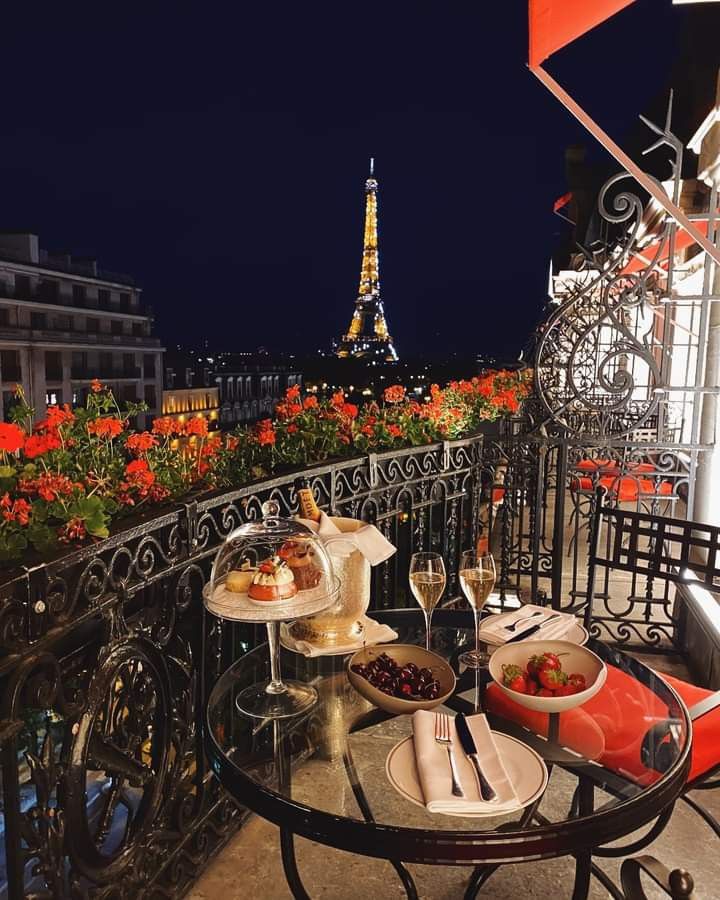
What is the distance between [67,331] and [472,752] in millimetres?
59243

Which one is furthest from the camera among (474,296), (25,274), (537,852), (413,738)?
(474,296)

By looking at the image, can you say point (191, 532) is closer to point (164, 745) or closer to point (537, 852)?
point (164, 745)

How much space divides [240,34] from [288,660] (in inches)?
3719

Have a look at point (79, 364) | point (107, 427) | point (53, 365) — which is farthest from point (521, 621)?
point (79, 364)

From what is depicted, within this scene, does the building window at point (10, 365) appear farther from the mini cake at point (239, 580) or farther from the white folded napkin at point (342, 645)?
the mini cake at point (239, 580)

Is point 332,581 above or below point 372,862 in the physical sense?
above

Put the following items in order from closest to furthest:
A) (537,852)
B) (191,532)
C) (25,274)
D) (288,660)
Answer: (537,852) → (288,660) → (191,532) → (25,274)

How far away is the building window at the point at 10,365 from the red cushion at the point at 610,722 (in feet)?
177

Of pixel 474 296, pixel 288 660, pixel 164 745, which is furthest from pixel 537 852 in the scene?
pixel 474 296

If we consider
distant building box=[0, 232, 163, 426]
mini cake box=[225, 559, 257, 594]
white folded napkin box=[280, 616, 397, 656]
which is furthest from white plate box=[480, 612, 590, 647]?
distant building box=[0, 232, 163, 426]

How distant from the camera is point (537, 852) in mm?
1491

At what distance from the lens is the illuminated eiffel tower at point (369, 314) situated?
91.3 m

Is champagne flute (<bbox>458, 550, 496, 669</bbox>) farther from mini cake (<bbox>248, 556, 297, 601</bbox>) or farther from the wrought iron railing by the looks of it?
the wrought iron railing

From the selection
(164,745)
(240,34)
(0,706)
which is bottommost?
(164,745)
